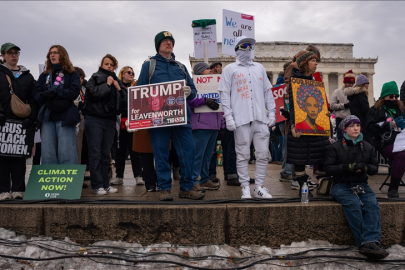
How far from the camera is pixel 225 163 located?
6.04 metres

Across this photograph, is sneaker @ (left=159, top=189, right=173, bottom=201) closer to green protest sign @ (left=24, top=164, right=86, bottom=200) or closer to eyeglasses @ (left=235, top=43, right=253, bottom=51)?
green protest sign @ (left=24, top=164, right=86, bottom=200)

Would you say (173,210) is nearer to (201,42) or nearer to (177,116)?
(177,116)

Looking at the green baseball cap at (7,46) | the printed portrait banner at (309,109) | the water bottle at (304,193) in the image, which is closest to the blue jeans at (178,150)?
the water bottle at (304,193)

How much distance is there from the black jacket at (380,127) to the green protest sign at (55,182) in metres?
4.22

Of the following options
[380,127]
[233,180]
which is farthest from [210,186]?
[380,127]

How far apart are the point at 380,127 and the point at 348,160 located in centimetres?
130

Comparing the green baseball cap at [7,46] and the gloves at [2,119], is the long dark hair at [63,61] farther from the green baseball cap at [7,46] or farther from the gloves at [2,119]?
the gloves at [2,119]

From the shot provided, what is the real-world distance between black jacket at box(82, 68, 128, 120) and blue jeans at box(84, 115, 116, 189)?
10 centimetres

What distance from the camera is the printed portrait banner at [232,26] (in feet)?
26.7

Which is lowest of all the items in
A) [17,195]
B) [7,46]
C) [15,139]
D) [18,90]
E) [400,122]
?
[17,195]

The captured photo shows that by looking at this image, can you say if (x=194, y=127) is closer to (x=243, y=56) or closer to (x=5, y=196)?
(x=243, y=56)

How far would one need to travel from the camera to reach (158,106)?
4445 mm

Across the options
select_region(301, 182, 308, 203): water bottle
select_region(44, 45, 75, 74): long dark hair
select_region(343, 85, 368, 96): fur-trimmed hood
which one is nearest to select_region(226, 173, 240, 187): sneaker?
select_region(301, 182, 308, 203): water bottle

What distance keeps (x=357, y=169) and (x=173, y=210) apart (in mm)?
2138
